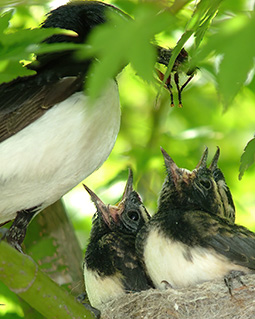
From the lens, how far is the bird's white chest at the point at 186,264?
2700 millimetres

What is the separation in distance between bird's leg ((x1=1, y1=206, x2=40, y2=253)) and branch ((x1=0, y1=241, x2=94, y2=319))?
0.76m

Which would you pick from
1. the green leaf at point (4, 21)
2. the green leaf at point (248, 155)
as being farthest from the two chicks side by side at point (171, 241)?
the green leaf at point (4, 21)

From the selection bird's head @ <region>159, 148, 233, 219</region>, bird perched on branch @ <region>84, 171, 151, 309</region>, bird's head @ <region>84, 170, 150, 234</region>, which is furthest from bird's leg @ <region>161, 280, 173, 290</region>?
bird's head @ <region>84, 170, 150, 234</region>

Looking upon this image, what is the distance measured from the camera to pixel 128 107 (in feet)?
15.6

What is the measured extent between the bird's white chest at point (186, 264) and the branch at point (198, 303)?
6cm

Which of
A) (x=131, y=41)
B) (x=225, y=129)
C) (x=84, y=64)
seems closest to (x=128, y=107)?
(x=225, y=129)

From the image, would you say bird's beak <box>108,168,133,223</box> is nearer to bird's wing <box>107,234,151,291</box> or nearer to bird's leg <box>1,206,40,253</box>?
bird's wing <box>107,234,151,291</box>

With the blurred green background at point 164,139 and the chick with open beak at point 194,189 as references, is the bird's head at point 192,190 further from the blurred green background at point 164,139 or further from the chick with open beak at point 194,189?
the blurred green background at point 164,139

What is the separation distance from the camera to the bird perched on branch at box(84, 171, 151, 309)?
2975 mm

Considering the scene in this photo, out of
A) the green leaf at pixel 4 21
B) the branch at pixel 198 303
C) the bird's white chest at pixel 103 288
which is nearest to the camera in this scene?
the green leaf at pixel 4 21

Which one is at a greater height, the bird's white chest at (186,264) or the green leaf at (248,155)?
the green leaf at (248,155)

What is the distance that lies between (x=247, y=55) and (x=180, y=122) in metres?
3.80

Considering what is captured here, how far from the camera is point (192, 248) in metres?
2.72

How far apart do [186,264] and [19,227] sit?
862 mm
